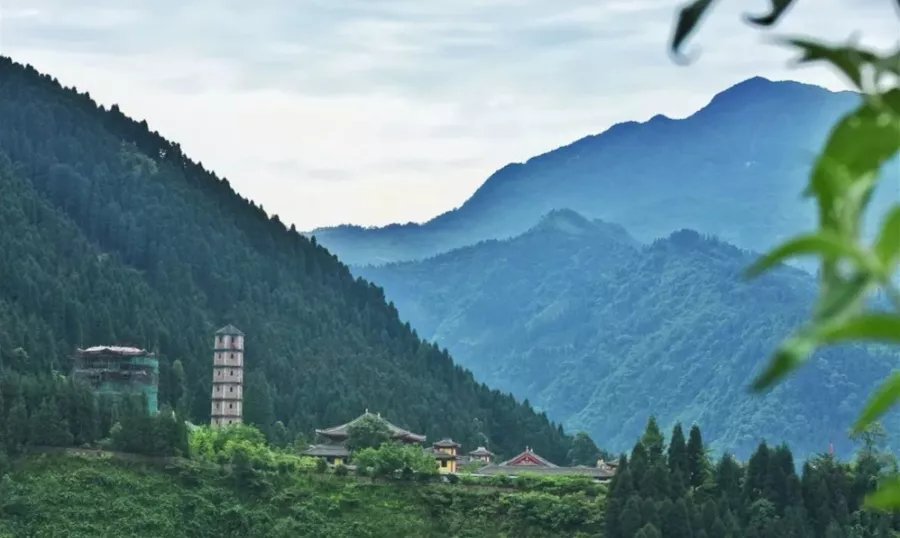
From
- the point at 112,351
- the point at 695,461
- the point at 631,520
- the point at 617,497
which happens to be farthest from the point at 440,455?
the point at 631,520

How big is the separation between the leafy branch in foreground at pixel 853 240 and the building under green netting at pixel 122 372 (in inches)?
3193

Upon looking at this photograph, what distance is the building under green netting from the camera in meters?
83.1

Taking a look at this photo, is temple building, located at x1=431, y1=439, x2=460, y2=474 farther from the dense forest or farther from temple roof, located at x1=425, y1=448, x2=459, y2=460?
the dense forest

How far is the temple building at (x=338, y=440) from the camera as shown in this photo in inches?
3120

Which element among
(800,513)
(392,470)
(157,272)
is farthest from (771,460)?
(157,272)

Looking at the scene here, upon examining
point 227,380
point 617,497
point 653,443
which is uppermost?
point 227,380

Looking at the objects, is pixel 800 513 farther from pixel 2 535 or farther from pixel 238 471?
pixel 2 535

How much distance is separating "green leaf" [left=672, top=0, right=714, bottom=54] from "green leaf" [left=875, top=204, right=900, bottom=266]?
11.4 inches

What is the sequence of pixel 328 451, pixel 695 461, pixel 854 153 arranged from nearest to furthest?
pixel 854 153
pixel 695 461
pixel 328 451

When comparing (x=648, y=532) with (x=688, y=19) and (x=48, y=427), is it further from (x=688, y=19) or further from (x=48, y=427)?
(x=688, y=19)

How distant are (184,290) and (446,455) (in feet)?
113

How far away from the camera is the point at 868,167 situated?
188 centimetres

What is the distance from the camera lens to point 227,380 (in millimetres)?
88625

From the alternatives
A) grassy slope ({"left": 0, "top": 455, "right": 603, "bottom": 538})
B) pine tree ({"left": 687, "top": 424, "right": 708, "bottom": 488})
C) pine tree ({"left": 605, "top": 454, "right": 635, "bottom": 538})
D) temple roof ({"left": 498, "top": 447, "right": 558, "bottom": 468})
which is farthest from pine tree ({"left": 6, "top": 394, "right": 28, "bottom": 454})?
pine tree ({"left": 687, "top": 424, "right": 708, "bottom": 488})
